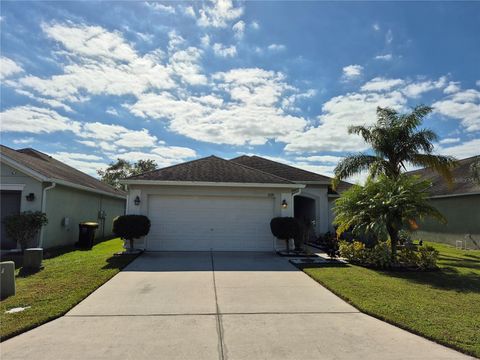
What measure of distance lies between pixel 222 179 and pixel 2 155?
322 inches

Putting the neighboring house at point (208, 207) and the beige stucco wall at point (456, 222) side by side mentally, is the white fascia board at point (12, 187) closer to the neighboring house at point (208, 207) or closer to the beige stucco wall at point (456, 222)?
the neighboring house at point (208, 207)

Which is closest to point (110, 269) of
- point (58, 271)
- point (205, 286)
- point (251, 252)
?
point (58, 271)

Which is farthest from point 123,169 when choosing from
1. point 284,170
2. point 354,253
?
point 354,253

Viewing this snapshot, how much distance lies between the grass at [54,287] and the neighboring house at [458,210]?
1418cm

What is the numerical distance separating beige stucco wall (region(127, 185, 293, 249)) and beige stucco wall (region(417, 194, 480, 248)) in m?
9.92

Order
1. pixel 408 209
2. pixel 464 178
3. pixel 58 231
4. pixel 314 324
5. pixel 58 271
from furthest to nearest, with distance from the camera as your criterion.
Answer: pixel 464 178
pixel 58 231
pixel 408 209
pixel 58 271
pixel 314 324

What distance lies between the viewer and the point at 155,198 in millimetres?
14195

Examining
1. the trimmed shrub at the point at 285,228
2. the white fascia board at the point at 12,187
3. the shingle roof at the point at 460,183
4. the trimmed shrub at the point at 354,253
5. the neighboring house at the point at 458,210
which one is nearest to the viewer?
the trimmed shrub at the point at 354,253

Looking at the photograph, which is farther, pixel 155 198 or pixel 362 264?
pixel 155 198

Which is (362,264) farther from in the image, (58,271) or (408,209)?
(58,271)

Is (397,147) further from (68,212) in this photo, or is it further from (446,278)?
(68,212)

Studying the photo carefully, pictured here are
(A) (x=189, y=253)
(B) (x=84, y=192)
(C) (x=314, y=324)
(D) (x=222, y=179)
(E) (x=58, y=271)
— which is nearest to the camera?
(C) (x=314, y=324)

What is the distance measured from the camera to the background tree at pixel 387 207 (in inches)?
444

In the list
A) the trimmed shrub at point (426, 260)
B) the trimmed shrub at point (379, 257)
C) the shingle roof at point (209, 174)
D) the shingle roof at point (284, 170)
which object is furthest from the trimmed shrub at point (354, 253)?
the shingle roof at point (284, 170)
